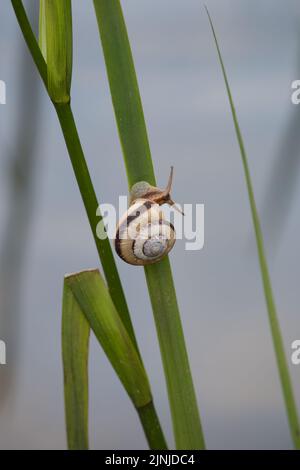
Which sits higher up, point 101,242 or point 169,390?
point 101,242

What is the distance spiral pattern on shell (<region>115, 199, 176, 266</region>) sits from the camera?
1.57 ft

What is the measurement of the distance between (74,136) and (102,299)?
113 mm

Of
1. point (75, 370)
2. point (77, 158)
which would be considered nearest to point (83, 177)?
point (77, 158)

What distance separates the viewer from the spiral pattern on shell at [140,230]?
0.48m

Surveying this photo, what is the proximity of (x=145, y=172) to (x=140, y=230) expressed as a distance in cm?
12

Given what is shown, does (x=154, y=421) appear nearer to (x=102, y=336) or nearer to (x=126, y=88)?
(x=102, y=336)

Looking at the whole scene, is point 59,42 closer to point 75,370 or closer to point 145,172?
point 145,172

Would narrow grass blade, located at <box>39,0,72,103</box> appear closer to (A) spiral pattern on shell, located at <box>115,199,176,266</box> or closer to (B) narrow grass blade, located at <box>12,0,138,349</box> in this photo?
(B) narrow grass blade, located at <box>12,0,138,349</box>

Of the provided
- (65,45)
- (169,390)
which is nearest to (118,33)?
(65,45)

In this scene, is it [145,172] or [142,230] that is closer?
[145,172]

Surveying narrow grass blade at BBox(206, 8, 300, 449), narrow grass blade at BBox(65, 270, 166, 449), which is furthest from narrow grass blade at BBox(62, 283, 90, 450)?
narrow grass blade at BBox(206, 8, 300, 449)

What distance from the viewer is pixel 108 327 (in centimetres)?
40
